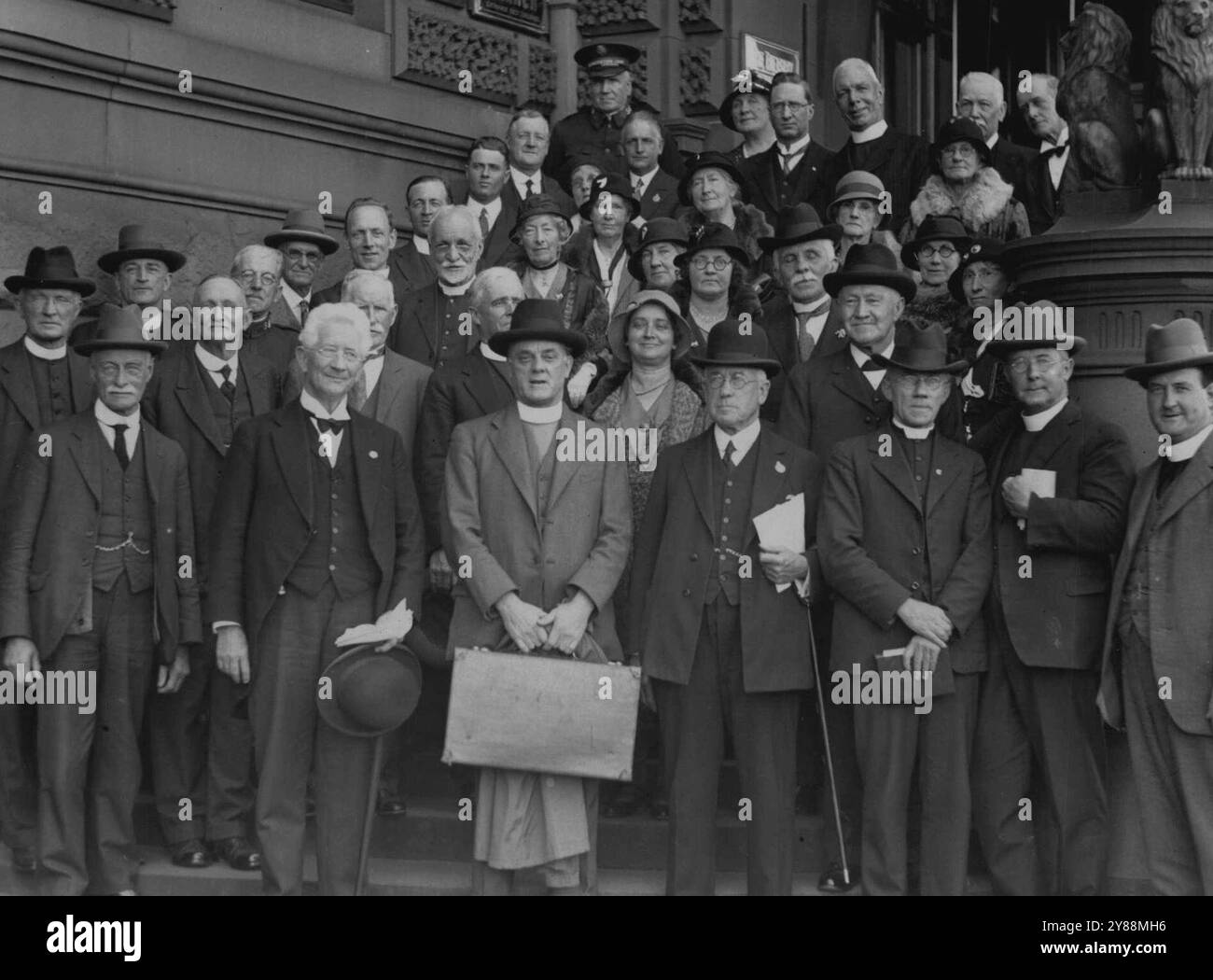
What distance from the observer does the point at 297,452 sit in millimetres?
7566

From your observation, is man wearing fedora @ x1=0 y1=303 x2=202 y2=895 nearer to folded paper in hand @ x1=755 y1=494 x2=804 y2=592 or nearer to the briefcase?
the briefcase

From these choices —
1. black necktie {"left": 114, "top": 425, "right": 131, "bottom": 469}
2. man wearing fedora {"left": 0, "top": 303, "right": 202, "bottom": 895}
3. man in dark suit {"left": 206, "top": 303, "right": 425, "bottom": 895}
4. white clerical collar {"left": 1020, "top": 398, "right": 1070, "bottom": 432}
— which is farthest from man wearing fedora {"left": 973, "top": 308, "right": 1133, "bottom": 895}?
black necktie {"left": 114, "top": 425, "right": 131, "bottom": 469}

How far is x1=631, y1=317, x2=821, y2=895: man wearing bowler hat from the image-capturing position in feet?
24.0

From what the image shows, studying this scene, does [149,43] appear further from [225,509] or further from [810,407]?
[810,407]

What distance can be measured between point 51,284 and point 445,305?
1744 mm

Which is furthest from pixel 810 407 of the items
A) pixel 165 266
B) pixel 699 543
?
pixel 165 266

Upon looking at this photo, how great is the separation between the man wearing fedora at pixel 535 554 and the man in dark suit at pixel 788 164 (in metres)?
2.98

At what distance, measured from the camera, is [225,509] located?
24.8 ft

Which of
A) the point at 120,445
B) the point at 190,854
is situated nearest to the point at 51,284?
the point at 120,445

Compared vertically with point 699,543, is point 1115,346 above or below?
above

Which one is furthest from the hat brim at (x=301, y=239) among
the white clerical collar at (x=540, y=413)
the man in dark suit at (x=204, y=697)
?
the white clerical collar at (x=540, y=413)
